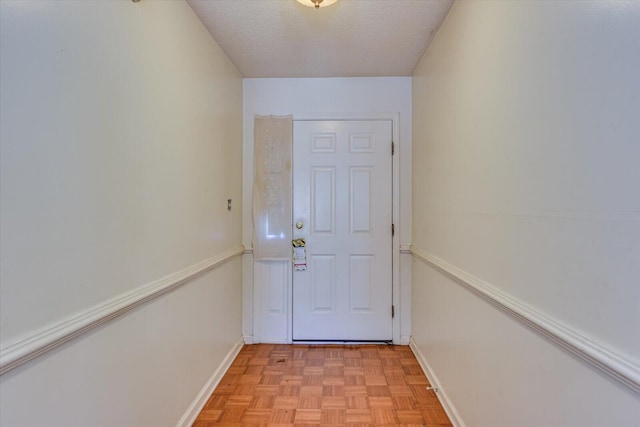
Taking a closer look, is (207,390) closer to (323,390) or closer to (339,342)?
(323,390)

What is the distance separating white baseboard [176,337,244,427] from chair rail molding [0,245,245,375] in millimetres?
709

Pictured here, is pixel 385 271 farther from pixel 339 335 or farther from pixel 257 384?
pixel 257 384

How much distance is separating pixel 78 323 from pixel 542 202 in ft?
4.86

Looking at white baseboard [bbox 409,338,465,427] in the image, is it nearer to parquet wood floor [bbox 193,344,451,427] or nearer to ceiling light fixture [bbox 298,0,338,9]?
parquet wood floor [bbox 193,344,451,427]

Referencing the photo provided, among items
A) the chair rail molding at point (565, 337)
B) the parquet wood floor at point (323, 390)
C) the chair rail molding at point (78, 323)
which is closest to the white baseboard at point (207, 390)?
the parquet wood floor at point (323, 390)

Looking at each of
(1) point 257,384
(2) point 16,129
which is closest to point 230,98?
(2) point 16,129

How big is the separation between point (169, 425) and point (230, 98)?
2.13 m

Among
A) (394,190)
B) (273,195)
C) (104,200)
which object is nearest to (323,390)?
(273,195)

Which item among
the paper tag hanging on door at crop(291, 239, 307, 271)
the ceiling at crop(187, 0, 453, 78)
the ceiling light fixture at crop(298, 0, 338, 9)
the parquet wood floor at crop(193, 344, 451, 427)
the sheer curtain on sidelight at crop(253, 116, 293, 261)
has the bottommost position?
the parquet wood floor at crop(193, 344, 451, 427)

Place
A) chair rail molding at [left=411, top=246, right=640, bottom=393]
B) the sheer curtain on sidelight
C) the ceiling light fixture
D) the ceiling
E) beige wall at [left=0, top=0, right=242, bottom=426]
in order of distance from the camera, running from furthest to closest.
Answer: the sheer curtain on sidelight < the ceiling < the ceiling light fixture < beige wall at [left=0, top=0, right=242, bottom=426] < chair rail molding at [left=411, top=246, right=640, bottom=393]

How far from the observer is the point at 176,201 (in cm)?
168

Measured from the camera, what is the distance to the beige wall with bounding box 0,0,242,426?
33.5 inches

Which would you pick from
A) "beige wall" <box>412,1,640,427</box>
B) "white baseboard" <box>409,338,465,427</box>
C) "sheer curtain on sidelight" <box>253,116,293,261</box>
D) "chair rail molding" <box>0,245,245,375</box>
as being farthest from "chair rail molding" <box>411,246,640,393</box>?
"sheer curtain on sidelight" <box>253,116,293,261</box>

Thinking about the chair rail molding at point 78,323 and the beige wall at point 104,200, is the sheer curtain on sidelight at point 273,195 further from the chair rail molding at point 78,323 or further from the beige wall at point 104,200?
the chair rail molding at point 78,323
